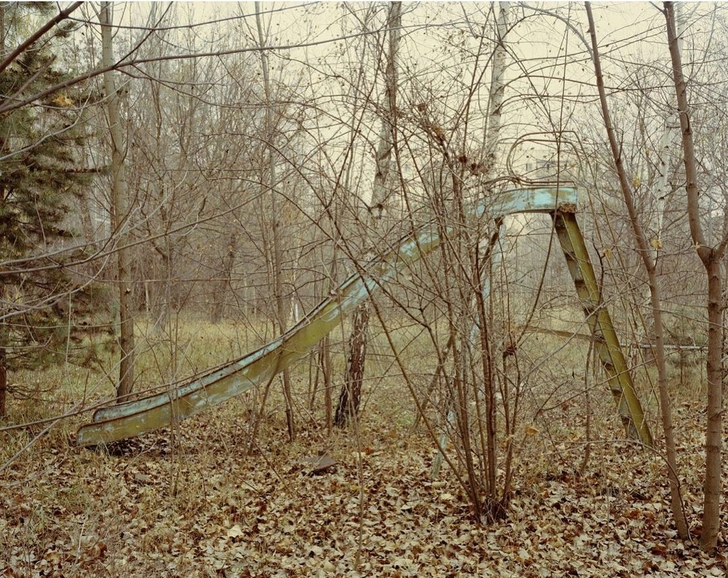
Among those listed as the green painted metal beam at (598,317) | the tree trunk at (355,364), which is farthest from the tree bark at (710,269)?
the tree trunk at (355,364)

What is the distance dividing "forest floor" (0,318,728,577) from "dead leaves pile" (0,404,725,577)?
1cm

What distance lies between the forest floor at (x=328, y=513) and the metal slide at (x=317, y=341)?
1.23 feet

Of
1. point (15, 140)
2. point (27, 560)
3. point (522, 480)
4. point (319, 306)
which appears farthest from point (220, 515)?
point (15, 140)

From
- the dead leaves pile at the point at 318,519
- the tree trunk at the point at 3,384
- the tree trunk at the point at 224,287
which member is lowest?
the dead leaves pile at the point at 318,519

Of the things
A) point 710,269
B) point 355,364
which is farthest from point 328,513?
point 710,269

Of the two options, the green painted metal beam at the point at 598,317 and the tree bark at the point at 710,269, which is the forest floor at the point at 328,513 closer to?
the tree bark at the point at 710,269

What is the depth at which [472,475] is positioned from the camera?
4820mm

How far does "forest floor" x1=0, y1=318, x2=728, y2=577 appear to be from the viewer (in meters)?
4.39

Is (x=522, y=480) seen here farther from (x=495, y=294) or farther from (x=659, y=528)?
(x=495, y=294)

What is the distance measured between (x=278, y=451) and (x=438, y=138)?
424 centimetres

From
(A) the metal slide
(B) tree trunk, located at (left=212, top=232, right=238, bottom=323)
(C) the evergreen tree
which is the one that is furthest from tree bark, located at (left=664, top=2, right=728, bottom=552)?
(C) the evergreen tree

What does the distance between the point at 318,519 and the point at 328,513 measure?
133 mm

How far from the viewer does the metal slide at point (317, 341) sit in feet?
18.2

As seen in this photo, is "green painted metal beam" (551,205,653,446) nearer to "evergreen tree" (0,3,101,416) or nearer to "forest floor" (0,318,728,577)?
"forest floor" (0,318,728,577)
